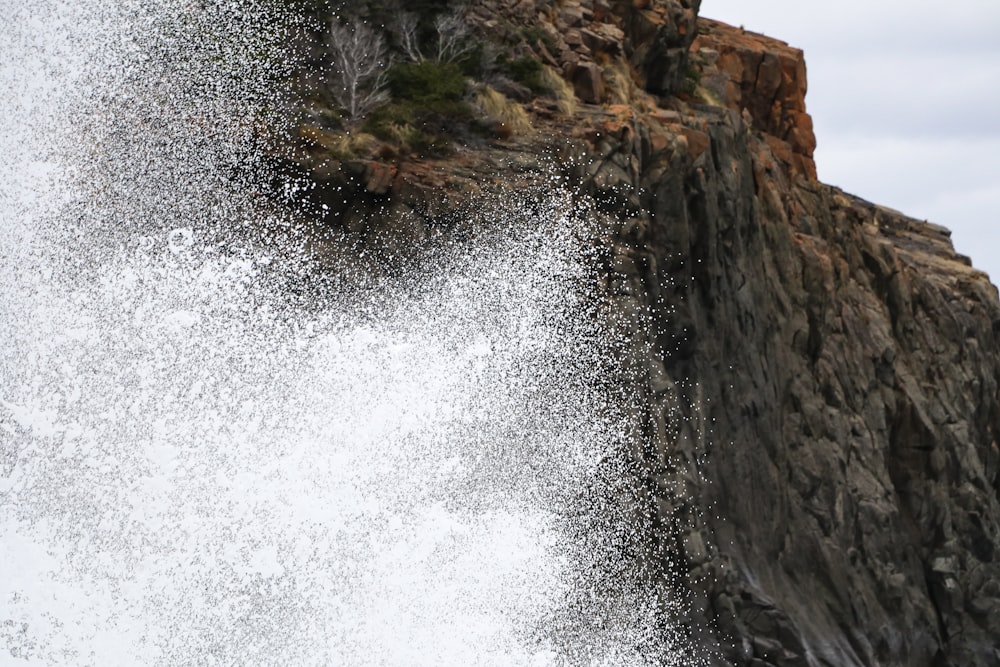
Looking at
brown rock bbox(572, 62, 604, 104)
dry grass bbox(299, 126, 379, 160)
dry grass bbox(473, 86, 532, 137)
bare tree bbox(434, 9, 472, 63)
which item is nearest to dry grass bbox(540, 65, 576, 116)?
brown rock bbox(572, 62, 604, 104)

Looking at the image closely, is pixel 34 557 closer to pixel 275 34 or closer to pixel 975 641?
pixel 275 34

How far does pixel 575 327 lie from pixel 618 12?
11108mm

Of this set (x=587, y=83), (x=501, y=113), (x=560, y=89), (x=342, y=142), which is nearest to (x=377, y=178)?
(x=342, y=142)

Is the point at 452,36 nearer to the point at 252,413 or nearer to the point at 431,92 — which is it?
the point at 431,92

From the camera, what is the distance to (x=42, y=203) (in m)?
25.1

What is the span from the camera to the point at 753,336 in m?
31.3

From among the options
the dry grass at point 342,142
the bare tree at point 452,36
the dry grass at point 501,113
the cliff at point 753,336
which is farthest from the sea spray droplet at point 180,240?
the bare tree at point 452,36

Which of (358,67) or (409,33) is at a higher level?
(409,33)

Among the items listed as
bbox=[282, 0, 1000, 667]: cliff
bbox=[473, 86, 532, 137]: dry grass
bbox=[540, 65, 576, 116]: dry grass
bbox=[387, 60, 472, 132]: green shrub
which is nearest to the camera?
bbox=[282, 0, 1000, 667]: cliff

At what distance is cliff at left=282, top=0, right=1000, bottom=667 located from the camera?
85.0 ft

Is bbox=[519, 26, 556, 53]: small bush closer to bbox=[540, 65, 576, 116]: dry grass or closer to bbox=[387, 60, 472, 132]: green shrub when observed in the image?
bbox=[540, 65, 576, 116]: dry grass

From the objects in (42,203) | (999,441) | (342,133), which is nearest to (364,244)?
(342,133)

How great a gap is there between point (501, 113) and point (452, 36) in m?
2.49

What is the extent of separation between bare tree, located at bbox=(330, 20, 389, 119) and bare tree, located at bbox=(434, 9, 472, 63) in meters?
1.20
